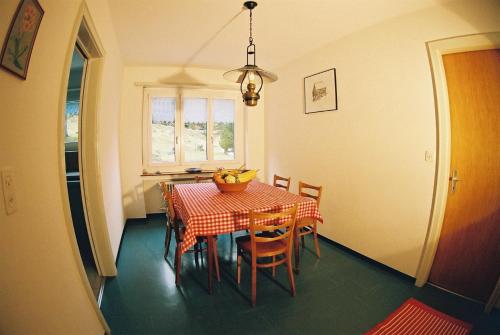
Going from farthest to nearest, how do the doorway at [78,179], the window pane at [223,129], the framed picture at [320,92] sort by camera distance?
the window pane at [223,129]
the framed picture at [320,92]
the doorway at [78,179]

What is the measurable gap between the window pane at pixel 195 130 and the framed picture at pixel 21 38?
321cm

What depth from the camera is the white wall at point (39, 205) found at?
2.28 ft

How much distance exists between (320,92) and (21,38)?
2.94 metres

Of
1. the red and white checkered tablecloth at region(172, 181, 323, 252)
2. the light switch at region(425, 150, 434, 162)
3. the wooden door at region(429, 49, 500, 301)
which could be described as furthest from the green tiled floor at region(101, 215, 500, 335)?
the light switch at region(425, 150, 434, 162)

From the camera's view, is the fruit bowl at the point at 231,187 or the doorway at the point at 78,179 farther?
the fruit bowl at the point at 231,187

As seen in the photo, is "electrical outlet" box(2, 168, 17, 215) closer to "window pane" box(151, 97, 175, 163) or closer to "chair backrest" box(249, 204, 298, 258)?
"chair backrest" box(249, 204, 298, 258)

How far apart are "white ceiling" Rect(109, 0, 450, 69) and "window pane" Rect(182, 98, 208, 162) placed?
2.97 feet

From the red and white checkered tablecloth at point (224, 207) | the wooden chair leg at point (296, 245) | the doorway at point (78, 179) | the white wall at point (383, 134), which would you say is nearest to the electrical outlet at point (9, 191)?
the red and white checkered tablecloth at point (224, 207)

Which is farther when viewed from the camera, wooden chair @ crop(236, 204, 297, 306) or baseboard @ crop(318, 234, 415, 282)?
baseboard @ crop(318, 234, 415, 282)

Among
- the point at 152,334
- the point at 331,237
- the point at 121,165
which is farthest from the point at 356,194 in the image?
the point at 121,165

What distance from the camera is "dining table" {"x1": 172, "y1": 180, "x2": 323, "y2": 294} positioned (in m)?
1.70

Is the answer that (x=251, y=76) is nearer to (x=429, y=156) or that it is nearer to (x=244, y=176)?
(x=244, y=176)

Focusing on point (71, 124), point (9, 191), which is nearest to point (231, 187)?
point (9, 191)

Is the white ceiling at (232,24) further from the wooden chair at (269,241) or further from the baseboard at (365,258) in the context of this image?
the baseboard at (365,258)
